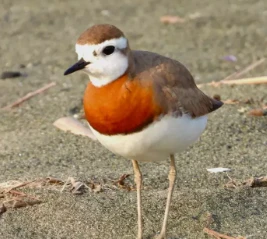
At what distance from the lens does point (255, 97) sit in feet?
16.5

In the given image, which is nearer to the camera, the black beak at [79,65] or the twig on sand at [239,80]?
the black beak at [79,65]

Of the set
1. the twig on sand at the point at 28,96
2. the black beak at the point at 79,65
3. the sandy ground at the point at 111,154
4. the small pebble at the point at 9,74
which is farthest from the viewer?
the small pebble at the point at 9,74

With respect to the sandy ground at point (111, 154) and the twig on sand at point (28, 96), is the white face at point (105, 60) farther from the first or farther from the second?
the twig on sand at point (28, 96)

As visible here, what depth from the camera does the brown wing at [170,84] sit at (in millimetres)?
3104

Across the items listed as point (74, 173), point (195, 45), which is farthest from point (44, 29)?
point (74, 173)

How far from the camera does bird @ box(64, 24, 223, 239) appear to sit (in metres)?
3.02

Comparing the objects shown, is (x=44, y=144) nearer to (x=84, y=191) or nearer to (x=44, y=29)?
(x=84, y=191)

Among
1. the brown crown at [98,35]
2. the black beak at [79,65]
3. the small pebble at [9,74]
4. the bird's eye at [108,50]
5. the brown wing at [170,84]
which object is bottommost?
the small pebble at [9,74]

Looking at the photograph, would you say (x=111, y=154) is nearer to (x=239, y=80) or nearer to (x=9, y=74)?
(x=239, y=80)

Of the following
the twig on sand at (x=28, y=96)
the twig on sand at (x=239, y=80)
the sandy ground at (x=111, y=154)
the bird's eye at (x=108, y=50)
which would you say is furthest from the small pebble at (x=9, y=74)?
the bird's eye at (x=108, y=50)

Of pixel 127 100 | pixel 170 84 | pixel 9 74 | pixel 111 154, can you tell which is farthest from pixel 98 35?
pixel 9 74

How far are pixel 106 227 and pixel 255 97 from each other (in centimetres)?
197

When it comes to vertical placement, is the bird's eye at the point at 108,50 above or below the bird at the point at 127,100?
above

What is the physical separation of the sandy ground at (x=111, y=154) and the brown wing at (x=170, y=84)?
55cm
